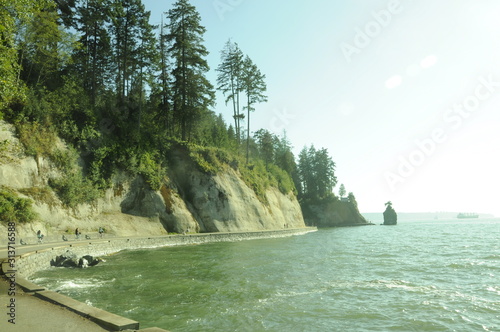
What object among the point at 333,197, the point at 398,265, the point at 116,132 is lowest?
the point at 398,265

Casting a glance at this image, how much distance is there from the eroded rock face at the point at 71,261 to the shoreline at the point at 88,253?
449 millimetres

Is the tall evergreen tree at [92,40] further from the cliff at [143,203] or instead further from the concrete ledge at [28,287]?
the concrete ledge at [28,287]

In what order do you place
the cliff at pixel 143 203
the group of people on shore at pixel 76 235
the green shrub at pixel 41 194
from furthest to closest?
1. the cliff at pixel 143 203
2. the green shrub at pixel 41 194
3. the group of people on shore at pixel 76 235

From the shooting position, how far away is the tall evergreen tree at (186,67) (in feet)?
155

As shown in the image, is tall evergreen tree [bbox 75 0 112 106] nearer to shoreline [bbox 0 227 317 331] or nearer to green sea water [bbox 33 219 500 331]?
shoreline [bbox 0 227 317 331]

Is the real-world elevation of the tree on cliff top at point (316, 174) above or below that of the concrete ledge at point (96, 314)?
above

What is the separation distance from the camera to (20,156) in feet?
92.2

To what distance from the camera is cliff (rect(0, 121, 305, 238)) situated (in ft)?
90.1

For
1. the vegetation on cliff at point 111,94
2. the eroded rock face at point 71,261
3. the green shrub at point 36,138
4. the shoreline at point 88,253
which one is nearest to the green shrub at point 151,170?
the vegetation on cliff at point 111,94

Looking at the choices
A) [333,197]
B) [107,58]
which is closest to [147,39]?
[107,58]

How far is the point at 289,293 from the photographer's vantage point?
14.1m

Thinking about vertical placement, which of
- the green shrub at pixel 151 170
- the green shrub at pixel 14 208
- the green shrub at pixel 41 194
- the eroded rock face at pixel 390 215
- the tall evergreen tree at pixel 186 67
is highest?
the tall evergreen tree at pixel 186 67

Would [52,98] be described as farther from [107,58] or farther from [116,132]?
[107,58]

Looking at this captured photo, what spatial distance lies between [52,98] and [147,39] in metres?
17.0
